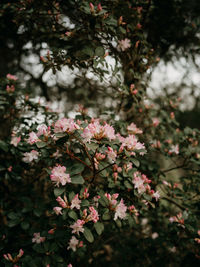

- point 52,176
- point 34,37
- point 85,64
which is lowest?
point 52,176

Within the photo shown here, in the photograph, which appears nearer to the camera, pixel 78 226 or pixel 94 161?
pixel 78 226

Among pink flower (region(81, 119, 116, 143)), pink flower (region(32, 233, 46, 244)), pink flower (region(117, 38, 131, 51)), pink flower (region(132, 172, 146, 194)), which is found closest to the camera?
pink flower (region(81, 119, 116, 143))

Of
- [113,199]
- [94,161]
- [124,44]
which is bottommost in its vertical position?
[113,199]

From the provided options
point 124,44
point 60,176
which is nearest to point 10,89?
point 124,44

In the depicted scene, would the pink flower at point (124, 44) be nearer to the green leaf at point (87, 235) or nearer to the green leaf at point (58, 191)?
the green leaf at point (58, 191)

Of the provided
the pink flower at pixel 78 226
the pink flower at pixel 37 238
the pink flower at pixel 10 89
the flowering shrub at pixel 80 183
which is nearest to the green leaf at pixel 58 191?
the flowering shrub at pixel 80 183

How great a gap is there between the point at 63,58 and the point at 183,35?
2072mm

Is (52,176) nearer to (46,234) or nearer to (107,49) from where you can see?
(46,234)

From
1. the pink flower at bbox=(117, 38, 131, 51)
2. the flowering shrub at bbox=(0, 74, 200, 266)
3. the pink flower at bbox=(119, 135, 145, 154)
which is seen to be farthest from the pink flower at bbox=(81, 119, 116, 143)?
the pink flower at bbox=(117, 38, 131, 51)

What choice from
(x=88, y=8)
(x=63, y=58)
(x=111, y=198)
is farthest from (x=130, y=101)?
(x=111, y=198)

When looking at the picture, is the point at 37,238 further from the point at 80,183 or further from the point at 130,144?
the point at 130,144

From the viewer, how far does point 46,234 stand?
1.62 m

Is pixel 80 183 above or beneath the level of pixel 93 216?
above

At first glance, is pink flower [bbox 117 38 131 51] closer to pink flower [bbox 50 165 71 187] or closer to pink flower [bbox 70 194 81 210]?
pink flower [bbox 50 165 71 187]
